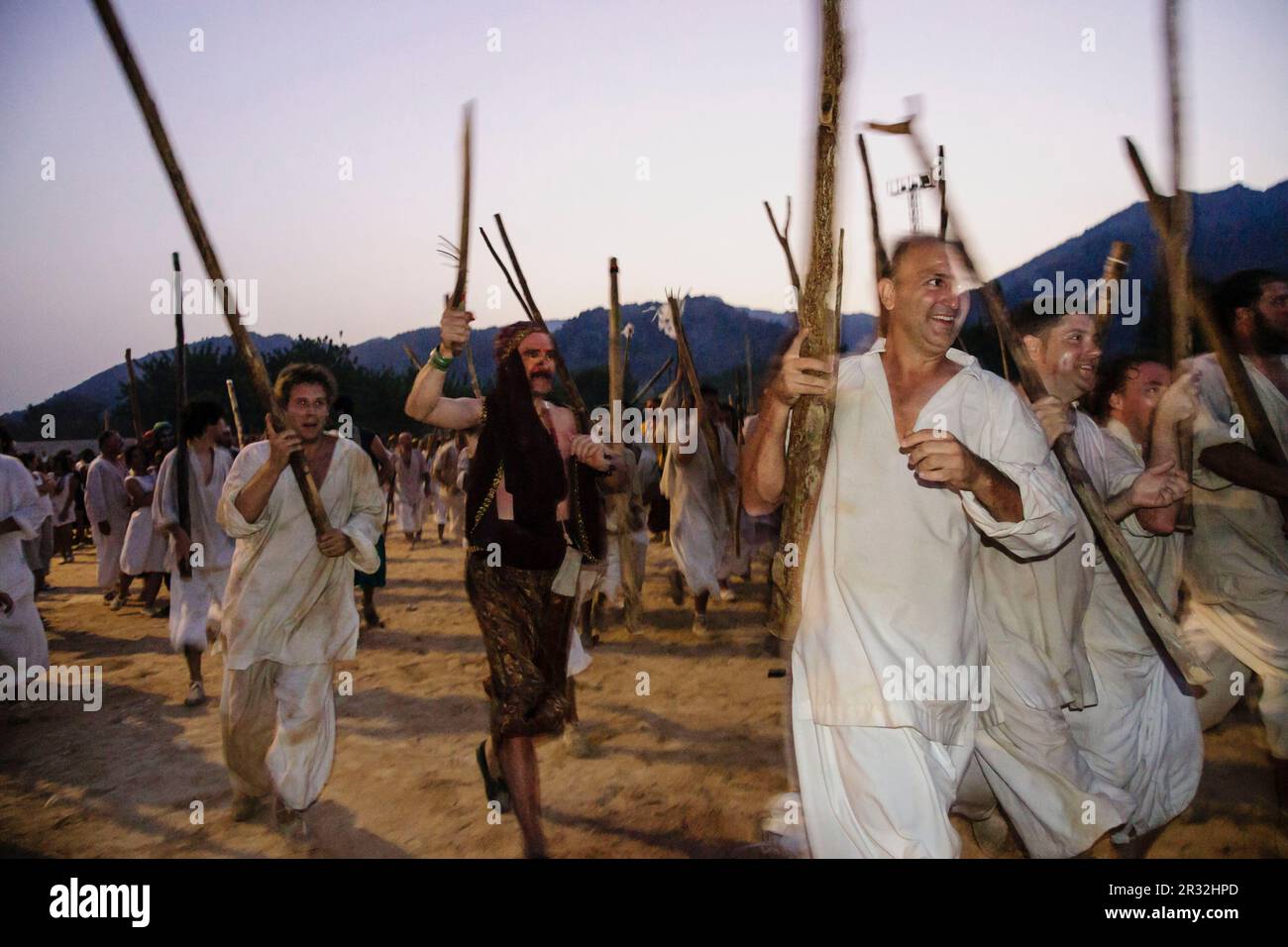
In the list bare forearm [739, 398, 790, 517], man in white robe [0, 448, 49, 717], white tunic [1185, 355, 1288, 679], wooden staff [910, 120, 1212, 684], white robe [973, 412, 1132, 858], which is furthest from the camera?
man in white robe [0, 448, 49, 717]

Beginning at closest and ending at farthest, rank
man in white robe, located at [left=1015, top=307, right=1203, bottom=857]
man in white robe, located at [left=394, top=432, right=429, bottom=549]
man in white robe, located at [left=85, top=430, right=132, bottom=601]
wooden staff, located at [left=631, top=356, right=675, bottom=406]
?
man in white robe, located at [left=1015, top=307, right=1203, bottom=857] < wooden staff, located at [left=631, top=356, right=675, bottom=406] < man in white robe, located at [left=85, top=430, right=132, bottom=601] < man in white robe, located at [left=394, top=432, right=429, bottom=549]

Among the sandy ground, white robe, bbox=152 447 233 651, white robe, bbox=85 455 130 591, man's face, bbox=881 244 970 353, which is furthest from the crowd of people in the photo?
white robe, bbox=85 455 130 591

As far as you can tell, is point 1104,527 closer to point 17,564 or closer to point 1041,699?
point 1041,699

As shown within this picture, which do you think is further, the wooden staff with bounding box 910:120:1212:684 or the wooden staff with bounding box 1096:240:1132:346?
the wooden staff with bounding box 1096:240:1132:346

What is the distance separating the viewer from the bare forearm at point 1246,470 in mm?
3607

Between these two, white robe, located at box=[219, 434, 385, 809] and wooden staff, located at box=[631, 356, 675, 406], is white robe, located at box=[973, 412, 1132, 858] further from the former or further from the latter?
wooden staff, located at box=[631, 356, 675, 406]

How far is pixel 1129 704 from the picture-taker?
3557 mm

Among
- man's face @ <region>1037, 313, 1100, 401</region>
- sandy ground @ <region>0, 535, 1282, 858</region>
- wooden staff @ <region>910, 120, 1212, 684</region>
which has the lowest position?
sandy ground @ <region>0, 535, 1282, 858</region>

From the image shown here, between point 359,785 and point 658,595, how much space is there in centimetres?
549

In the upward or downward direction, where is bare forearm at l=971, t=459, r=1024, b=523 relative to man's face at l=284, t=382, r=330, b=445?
downward

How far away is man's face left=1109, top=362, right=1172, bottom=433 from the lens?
3.97 meters

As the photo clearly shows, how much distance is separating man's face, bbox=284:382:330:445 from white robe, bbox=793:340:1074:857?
8.41 ft
